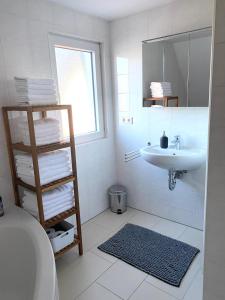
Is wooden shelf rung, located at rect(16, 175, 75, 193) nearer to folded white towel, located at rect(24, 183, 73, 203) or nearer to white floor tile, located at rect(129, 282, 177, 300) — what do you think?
folded white towel, located at rect(24, 183, 73, 203)

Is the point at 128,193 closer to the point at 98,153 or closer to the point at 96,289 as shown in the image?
the point at 98,153

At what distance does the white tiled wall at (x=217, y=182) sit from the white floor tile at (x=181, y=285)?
0.91 ft

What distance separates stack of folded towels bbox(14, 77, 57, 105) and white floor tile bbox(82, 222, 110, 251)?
139 centimetres

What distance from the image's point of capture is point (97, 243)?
7.43ft

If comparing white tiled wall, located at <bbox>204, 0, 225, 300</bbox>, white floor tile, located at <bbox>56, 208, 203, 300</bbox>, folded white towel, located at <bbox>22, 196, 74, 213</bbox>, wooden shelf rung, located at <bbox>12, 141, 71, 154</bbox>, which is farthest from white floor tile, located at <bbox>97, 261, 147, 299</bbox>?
wooden shelf rung, located at <bbox>12, 141, 71, 154</bbox>

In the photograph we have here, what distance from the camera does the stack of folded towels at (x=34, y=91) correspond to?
1604 millimetres

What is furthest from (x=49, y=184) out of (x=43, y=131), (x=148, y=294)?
(x=148, y=294)

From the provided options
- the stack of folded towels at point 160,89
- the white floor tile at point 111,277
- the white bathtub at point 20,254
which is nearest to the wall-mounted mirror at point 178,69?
the stack of folded towels at point 160,89

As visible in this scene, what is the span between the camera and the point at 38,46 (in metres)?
1.94

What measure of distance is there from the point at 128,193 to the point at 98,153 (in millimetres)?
667

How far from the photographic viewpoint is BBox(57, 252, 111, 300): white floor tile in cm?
173

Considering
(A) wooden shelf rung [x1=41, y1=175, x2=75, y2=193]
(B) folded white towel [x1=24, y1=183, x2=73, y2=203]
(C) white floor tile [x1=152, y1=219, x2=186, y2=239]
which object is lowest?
(C) white floor tile [x1=152, y1=219, x2=186, y2=239]

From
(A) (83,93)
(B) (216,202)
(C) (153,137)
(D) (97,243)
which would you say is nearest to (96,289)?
(D) (97,243)

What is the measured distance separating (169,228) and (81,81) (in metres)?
1.81
